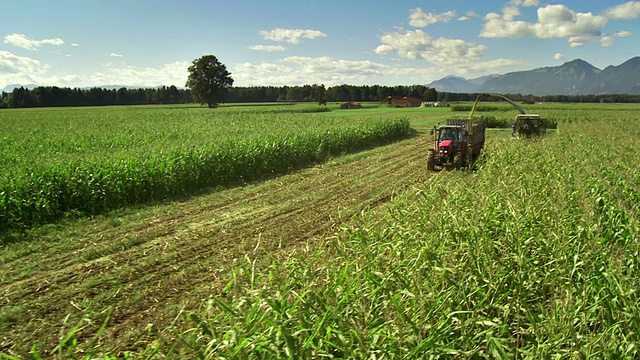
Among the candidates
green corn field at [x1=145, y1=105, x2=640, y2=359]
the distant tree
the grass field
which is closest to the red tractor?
the grass field

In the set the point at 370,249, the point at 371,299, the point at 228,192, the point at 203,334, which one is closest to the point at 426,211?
the point at 370,249

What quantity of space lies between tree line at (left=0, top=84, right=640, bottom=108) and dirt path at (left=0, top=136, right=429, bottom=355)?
220 feet

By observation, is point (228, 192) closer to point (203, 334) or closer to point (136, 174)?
point (136, 174)

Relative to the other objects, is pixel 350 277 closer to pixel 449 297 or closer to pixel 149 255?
pixel 449 297

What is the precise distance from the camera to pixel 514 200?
19.1ft

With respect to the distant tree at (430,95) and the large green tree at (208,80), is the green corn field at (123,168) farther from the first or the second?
the distant tree at (430,95)

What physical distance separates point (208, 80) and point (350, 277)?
6852 centimetres

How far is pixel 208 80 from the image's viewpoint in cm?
6700

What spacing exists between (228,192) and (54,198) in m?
4.53

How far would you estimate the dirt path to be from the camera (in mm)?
5166

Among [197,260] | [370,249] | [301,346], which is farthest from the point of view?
[197,260]

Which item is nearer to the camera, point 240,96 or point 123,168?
point 123,168

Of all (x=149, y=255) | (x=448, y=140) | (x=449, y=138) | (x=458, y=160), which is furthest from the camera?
(x=449, y=138)

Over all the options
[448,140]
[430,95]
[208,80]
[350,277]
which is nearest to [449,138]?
[448,140]
